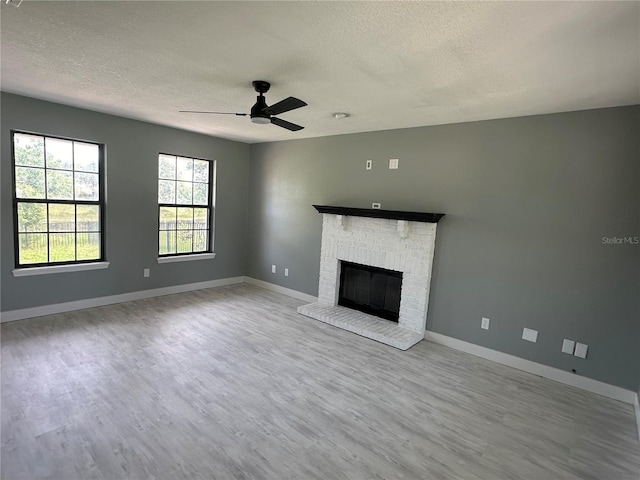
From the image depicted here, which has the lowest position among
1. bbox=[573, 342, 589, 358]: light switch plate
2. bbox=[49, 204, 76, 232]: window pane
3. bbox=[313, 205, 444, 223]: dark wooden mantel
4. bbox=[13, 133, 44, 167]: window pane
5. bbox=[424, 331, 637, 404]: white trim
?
bbox=[424, 331, 637, 404]: white trim

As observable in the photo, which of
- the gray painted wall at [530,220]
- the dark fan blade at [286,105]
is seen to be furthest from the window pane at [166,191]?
the dark fan blade at [286,105]

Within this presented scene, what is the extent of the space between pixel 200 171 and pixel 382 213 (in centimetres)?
322

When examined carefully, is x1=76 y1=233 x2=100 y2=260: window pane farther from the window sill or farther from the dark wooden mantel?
the dark wooden mantel

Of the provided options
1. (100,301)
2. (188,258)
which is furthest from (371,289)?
(100,301)

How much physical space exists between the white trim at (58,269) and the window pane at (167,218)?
0.96 meters

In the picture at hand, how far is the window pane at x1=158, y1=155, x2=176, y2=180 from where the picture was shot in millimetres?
4906

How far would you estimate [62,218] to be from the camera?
4.05 meters

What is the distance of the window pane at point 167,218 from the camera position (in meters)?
5.00

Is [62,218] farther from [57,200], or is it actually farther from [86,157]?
[86,157]

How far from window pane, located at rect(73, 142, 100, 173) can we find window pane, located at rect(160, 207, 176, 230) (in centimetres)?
103

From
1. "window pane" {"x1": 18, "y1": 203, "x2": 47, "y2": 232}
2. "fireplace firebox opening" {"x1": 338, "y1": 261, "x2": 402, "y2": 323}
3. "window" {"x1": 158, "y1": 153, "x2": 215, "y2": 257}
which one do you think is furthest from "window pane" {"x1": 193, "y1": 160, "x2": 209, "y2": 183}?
"fireplace firebox opening" {"x1": 338, "y1": 261, "x2": 402, "y2": 323}

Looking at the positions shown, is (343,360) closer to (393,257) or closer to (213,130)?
(393,257)

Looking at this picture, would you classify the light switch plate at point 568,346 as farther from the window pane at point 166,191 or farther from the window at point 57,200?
the window at point 57,200

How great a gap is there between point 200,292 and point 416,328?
11.3ft
